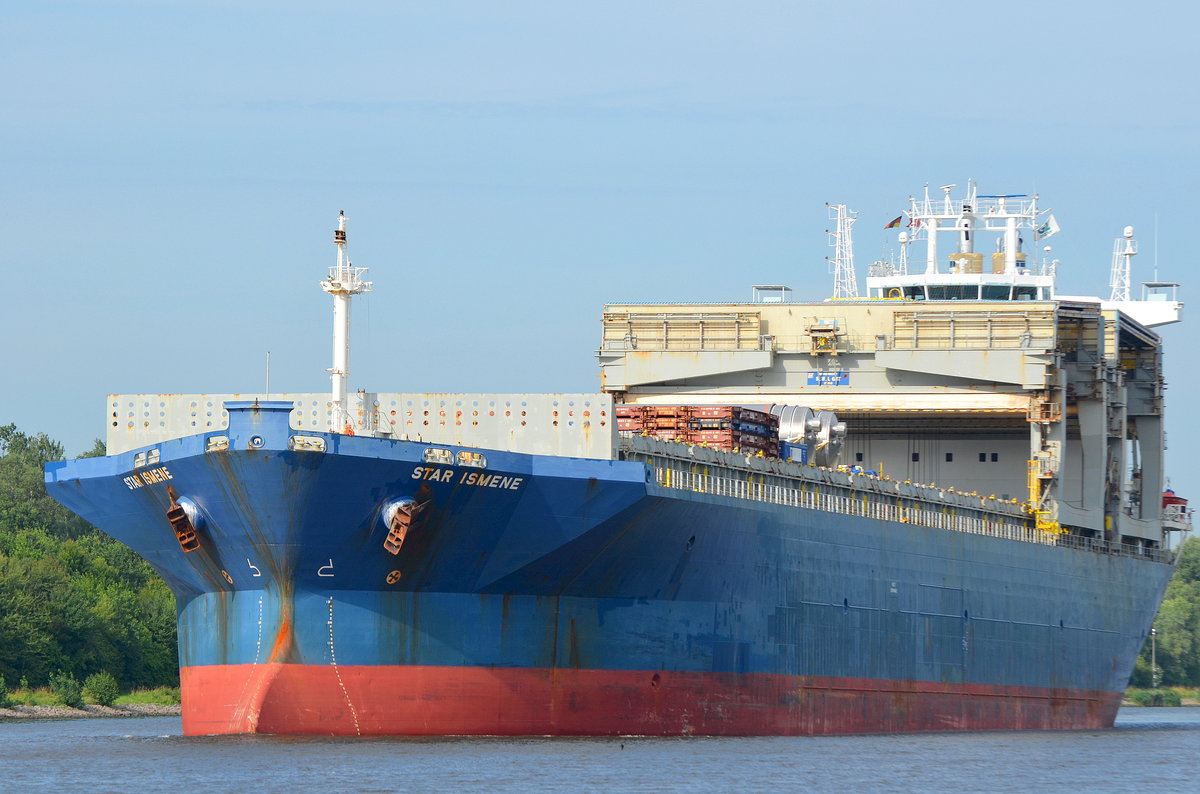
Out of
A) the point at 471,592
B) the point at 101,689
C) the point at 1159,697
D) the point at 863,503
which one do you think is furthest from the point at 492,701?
the point at 1159,697

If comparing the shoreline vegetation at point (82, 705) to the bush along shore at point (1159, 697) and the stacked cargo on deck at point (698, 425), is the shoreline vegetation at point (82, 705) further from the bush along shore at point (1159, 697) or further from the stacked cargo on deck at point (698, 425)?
the bush along shore at point (1159, 697)

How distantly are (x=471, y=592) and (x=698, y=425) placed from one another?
8038 mm

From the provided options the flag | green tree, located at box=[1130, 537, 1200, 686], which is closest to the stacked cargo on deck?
the flag

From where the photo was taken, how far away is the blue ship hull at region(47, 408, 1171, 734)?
34.9 metres

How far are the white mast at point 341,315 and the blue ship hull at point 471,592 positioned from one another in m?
3.02

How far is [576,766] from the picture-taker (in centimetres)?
3238

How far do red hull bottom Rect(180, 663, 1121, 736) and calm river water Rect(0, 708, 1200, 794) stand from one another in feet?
1.40

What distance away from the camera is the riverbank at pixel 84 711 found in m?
56.4

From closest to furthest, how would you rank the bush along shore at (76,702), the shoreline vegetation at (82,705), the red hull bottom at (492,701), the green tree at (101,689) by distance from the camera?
the red hull bottom at (492,701), the shoreline vegetation at (82,705), the bush along shore at (76,702), the green tree at (101,689)

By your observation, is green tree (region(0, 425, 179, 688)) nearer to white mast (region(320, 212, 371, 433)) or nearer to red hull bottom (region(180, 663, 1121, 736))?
red hull bottom (region(180, 663, 1121, 736))

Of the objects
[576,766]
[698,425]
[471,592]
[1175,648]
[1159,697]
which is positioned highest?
[698,425]

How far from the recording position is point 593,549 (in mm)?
36719

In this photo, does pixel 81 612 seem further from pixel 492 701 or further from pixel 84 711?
pixel 492 701

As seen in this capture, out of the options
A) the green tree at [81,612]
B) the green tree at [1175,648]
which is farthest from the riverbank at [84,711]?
the green tree at [1175,648]
